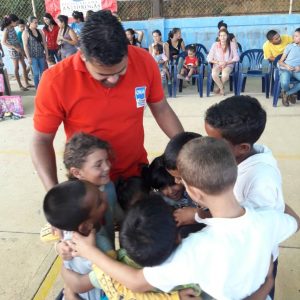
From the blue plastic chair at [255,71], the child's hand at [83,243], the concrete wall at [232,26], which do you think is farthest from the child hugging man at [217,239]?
the concrete wall at [232,26]

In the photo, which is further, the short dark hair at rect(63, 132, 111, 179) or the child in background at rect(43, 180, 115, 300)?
the short dark hair at rect(63, 132, 111, 179)

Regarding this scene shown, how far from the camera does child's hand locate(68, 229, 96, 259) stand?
4.61ft

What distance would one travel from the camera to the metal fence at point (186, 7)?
365 inches

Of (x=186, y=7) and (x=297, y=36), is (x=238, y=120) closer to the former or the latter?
(x=297, y=36)

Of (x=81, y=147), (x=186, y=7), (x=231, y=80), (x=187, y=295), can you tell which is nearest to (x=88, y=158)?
(x=81, y=147)

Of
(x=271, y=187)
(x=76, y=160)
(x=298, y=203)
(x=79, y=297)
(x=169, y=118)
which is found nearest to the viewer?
(x=271, y=187)

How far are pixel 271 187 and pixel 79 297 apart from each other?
1.04 meters

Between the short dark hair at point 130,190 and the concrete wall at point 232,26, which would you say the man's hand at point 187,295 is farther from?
the concrete wall at point 232,26

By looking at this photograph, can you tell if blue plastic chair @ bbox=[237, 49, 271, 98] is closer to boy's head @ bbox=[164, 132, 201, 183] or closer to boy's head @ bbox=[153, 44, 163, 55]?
boy's head @ bbox=[153, 44, 163, 55]

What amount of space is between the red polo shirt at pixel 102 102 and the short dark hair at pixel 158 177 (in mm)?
131

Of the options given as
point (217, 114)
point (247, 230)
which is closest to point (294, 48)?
point (217, 114)

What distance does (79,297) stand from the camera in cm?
171

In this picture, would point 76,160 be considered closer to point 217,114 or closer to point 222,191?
point 217,114

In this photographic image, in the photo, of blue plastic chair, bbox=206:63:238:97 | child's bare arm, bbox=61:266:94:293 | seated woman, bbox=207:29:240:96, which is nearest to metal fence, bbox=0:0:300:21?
seated woman, bbox=207:29:240:96
